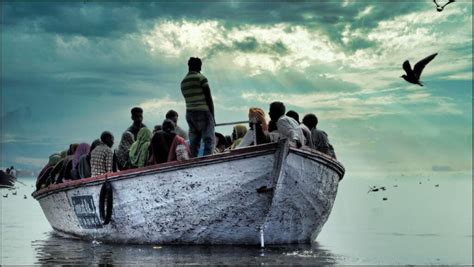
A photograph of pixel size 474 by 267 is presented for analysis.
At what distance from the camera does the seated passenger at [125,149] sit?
1669 cm

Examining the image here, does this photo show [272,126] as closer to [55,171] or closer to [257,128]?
[257,128]

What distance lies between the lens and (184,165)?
14062 mm

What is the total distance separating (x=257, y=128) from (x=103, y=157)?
3.82 metres

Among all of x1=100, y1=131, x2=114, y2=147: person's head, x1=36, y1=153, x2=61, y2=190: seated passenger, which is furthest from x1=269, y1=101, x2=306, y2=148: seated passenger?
x1=36, y1=153, x2=61, y2=190: seated passenger

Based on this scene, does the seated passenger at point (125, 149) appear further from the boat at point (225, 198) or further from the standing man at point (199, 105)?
the standing man at point (199, 105)

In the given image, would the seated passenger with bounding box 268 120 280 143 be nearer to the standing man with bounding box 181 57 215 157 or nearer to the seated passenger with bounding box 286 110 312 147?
the seated passenger with bounding box 286 110 312 147

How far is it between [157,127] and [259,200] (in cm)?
424

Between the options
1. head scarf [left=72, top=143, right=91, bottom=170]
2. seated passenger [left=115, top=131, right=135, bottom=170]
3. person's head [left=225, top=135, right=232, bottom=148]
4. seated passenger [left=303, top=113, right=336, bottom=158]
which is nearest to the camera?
seated passenger [left=303, top=113, right=336, bottom=158]

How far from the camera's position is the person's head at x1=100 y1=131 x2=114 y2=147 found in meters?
16.8

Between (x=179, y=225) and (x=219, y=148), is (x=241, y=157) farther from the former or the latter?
(x=219, y=148)

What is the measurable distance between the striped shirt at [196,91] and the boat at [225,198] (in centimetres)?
120

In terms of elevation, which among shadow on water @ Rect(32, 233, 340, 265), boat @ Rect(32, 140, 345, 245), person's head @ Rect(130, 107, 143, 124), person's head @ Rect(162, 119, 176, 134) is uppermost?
person's head @ Rect(130, 107, 143, 124)

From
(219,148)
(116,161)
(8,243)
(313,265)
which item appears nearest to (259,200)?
(313,265)

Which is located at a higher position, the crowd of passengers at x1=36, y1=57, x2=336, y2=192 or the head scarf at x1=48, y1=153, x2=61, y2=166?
the head scarf at x1=48, y1=153, x2=61, y2=166
